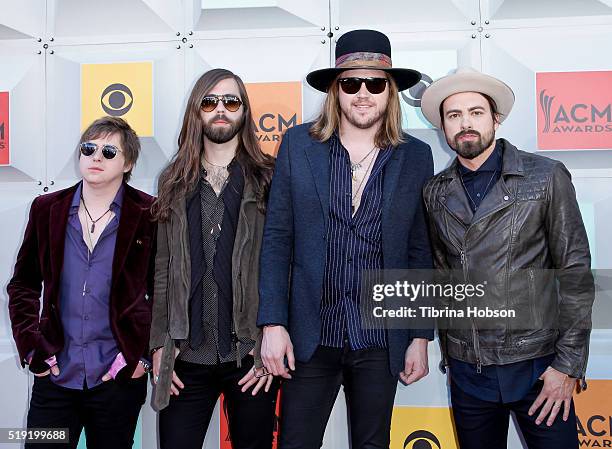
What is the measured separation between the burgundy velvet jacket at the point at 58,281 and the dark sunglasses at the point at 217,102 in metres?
0.56

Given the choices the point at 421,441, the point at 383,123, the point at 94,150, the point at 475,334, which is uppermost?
the point at 383,123

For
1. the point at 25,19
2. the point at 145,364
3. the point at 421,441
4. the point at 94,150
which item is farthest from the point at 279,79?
the point at 421,441

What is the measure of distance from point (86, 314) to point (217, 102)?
45.9 inches

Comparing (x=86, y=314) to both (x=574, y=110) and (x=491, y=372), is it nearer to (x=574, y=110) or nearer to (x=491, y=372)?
(x=491, y=372)

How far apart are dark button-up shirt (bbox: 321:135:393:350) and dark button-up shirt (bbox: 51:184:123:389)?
3.35 feet

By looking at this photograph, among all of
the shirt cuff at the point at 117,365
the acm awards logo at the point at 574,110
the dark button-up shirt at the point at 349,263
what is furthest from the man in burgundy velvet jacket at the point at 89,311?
the acm awards logo at the point at 574,110

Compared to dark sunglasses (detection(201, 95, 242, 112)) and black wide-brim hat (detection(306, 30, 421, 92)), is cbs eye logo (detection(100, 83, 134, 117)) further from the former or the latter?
black wide-brim hat (detection(306, 30, 421, 92))

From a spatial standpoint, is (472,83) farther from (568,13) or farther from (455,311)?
(568,13)

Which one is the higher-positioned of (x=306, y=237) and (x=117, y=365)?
(x=306, y=237)

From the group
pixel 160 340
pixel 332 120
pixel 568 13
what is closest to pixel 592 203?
pixel 568 13

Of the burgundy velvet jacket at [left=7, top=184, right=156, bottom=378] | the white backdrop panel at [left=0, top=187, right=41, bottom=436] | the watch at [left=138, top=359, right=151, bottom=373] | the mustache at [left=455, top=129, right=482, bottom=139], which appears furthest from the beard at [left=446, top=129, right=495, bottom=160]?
the white backdrop panel at [left=0, top=187, right=41, bottom=436]

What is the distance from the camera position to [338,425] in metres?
3.34

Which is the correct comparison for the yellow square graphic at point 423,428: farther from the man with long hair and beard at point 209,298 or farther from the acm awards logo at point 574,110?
the acm awards logo at point 574,110

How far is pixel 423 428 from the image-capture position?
333cm
